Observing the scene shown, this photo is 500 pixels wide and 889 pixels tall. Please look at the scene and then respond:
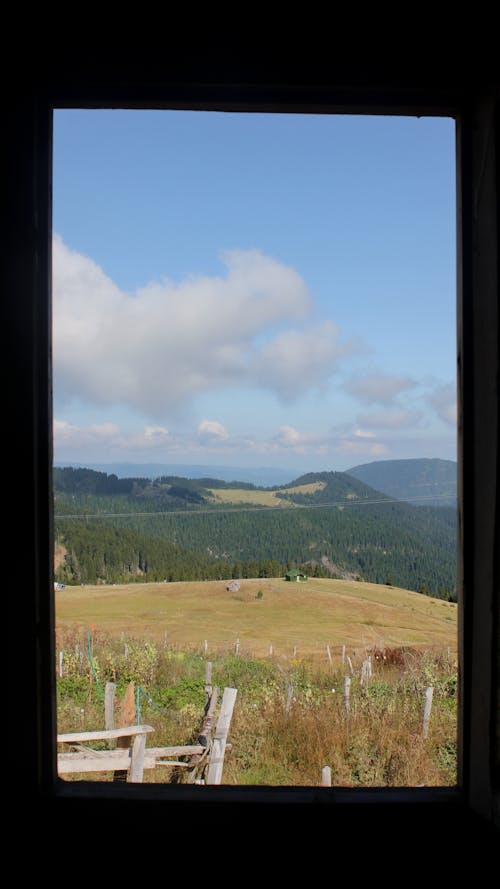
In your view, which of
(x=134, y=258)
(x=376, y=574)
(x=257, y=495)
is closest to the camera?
(x=376, y=574)

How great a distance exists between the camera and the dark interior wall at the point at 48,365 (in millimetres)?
761

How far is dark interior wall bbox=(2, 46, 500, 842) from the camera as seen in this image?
30.0 inches

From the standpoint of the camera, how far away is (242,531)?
5406 mm

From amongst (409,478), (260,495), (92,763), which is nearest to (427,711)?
(260,495)

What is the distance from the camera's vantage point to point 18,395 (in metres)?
0.78

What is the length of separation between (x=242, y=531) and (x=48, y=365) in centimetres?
470

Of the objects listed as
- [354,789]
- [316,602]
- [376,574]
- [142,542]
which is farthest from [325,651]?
[354,789]

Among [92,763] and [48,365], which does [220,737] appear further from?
[48,365]

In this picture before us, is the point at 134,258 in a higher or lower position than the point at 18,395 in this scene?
higher

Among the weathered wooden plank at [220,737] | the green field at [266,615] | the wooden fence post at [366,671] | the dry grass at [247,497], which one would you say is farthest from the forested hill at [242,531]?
the wooden fence post at [366,671]

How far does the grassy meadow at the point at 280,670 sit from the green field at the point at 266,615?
0.06 ft

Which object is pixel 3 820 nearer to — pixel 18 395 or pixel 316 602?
pixel 18 395

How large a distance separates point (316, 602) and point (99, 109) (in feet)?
20.3

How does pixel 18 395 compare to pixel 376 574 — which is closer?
pixel 18 395
